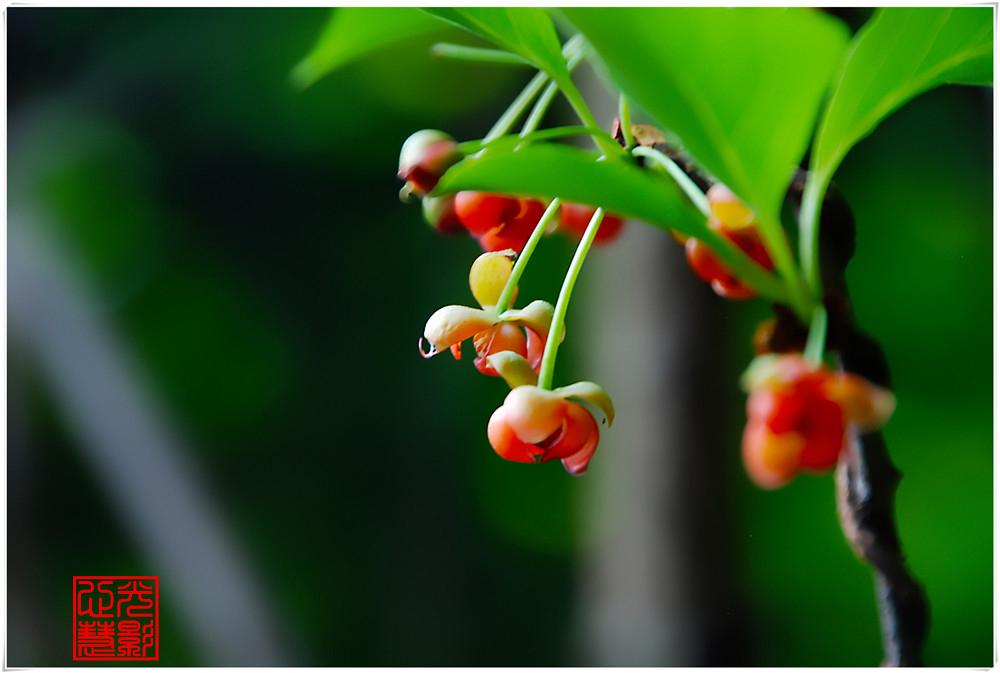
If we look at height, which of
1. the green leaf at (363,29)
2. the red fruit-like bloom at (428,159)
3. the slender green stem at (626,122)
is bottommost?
the red fruit-like bloom at (428,159)

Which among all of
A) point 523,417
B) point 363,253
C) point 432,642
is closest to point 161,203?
point 363,253

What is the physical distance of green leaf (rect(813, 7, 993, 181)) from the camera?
1.19ft

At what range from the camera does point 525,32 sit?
0.39m

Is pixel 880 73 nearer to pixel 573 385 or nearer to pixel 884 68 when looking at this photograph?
pixel 884 68

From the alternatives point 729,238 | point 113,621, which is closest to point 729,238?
point 729,238

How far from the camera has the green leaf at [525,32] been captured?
15.4 inches

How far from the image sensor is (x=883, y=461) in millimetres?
328

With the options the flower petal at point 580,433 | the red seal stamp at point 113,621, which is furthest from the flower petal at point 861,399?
the red seal stamp at point 113,621

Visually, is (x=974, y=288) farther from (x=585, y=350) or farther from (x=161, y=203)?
(x=161, y=203)

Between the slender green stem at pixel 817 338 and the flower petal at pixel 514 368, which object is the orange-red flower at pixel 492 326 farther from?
the slender green stem at pixel 817 338

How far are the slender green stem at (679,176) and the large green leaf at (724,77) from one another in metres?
0.03

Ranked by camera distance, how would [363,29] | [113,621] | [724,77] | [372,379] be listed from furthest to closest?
[372,379] → [113,621] → [363,29] → [724,77]

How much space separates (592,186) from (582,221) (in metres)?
0.14

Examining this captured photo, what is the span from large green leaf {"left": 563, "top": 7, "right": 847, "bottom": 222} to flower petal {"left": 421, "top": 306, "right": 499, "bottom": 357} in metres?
0.13
